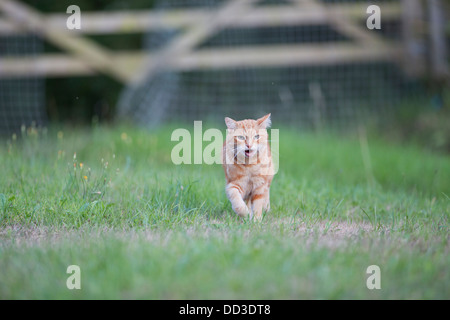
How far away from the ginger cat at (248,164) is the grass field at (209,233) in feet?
0.62

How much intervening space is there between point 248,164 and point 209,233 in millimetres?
629

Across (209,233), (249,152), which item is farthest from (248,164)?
(209,233)

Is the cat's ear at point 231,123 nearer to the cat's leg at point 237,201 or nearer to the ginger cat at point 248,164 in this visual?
the ginger cat at point 248,164

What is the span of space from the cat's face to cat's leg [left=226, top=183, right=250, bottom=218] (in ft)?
0.75

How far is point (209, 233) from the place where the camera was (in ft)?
10.4

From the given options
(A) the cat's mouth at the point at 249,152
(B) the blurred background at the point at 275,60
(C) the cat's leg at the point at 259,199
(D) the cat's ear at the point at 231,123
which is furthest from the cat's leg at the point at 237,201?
(B) the blurred background at the point at 275,60

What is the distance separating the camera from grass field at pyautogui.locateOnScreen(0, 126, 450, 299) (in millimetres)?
2527

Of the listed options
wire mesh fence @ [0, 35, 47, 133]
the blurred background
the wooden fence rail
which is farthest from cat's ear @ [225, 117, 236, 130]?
wire mesh fence @ [0, 35, 47, 133]

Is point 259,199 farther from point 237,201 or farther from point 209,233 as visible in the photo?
point 209,233

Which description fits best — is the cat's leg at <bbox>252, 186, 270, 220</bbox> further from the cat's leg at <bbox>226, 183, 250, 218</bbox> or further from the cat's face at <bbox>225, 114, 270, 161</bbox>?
the cat's face at <bbox>225, 114, 270, 161</bbox>

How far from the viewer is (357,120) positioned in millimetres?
7203

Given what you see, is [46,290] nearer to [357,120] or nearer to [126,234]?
[126,234]
